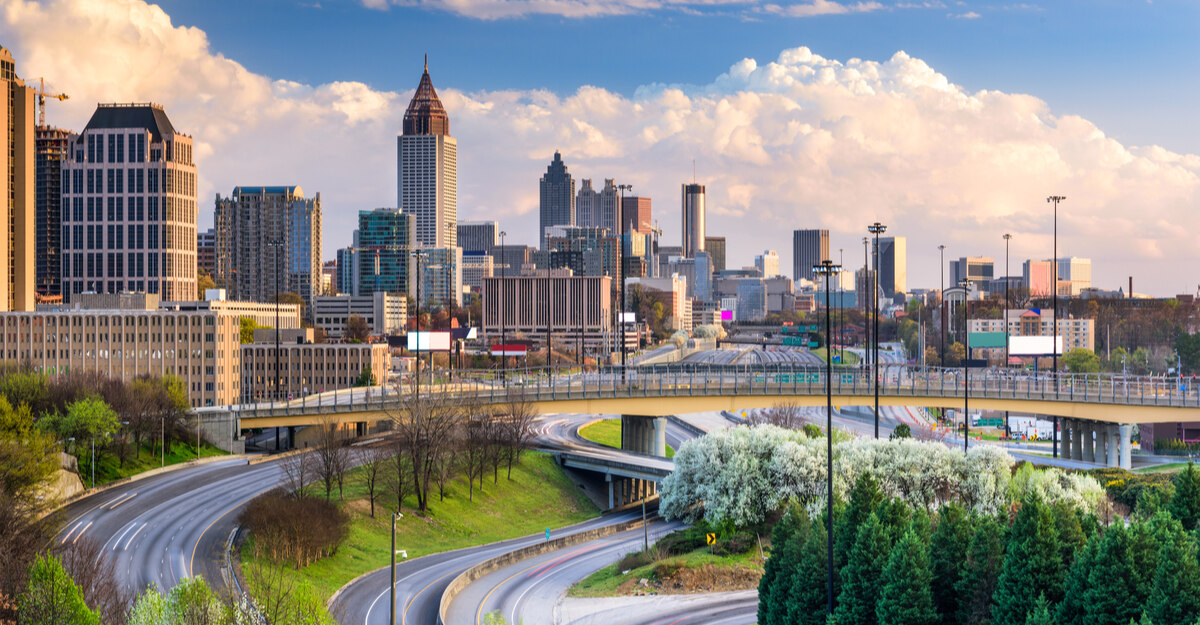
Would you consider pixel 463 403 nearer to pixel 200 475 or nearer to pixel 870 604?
pixel 200 475

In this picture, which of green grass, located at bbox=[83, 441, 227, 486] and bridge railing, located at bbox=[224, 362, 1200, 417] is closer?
green grass, located at bbox=[83, 441, 227, 486]

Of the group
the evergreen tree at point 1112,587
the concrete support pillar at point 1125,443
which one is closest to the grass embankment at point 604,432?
the concrete support pillar at point 1125,443

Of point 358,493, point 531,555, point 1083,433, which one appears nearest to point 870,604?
point 531,555

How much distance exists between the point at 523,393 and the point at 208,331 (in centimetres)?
5390

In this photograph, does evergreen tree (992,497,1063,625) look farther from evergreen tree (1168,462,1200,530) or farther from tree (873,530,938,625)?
evergreen tree (1168,462,1200,530)

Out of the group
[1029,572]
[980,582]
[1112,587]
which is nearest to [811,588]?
[980,582]

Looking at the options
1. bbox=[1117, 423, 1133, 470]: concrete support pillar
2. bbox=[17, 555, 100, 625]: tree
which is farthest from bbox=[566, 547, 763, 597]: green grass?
bbox=[1117, 423, 1133, 470]: concrete support pillar

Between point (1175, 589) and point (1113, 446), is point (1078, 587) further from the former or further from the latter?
point (1113, 446)

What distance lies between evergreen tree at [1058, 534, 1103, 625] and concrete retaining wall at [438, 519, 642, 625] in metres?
24.0

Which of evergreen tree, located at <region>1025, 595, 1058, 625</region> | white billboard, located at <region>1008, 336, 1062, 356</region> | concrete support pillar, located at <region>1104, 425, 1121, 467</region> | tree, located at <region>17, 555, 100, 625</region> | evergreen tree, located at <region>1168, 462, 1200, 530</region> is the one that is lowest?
concrete support pillar, located at <region>1104, 425, 1121, 467</region>

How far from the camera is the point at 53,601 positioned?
108 feet

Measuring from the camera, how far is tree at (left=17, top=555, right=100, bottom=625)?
1291 inches

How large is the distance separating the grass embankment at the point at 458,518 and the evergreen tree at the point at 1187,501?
1362 inches

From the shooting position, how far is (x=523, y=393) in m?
92.1
